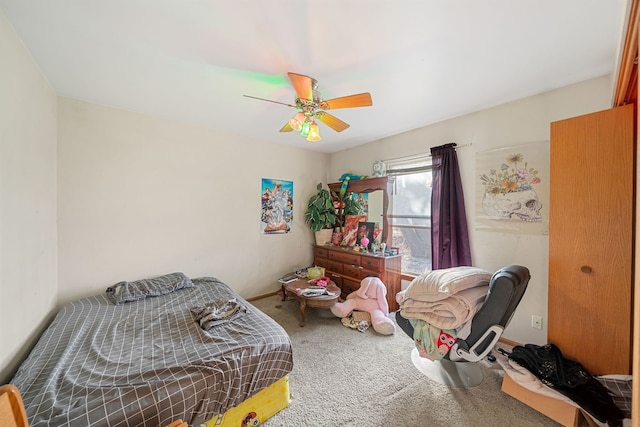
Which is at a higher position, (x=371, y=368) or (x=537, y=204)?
(x=537, y=204)

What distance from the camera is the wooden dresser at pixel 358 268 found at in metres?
2.85

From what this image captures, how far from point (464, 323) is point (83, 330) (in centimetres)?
271

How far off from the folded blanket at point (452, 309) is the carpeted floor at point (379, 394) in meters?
0.50

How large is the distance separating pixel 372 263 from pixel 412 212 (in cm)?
88

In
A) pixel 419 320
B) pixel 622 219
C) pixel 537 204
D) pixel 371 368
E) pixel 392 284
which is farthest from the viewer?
pixel 392 284

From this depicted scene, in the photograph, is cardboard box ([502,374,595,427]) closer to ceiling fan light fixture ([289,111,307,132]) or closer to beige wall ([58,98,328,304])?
→ ceiling fan light fixture ([289,111,307,132])

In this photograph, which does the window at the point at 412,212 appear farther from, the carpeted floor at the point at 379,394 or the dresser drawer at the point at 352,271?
the carpeted floor at the point at 379,394

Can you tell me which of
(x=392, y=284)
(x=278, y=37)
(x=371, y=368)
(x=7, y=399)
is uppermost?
(x=278, y=37)

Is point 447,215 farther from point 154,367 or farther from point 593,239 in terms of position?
point 154,367

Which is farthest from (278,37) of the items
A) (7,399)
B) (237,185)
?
(237,185)

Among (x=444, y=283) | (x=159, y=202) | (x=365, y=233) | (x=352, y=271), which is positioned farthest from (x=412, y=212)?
(x=159, y=202)

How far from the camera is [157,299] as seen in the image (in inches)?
87.7

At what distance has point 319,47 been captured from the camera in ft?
4.75

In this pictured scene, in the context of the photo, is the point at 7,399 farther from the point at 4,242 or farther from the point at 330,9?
the point at 330,9
